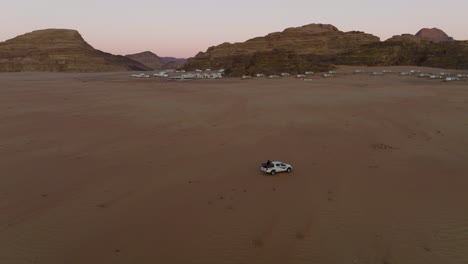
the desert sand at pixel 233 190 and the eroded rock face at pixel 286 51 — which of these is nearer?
the desert sand at pixel 233 190

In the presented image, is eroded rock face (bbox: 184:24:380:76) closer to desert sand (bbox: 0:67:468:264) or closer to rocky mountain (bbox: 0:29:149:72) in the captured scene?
rocky mountain (bbox: 0:29:149:72)

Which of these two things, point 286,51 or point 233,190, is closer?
point 233,190

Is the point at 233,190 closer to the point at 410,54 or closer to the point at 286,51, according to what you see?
the point at 286,51

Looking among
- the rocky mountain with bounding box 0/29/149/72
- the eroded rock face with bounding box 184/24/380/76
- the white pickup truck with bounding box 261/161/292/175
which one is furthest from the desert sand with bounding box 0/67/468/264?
the rocky mountain with bounding box 0/29/149/72

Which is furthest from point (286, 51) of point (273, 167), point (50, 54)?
point (50, 54)

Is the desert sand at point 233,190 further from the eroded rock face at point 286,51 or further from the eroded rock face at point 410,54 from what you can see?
the eroded rock face at point 410,54

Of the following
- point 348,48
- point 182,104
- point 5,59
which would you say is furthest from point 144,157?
point 5,59

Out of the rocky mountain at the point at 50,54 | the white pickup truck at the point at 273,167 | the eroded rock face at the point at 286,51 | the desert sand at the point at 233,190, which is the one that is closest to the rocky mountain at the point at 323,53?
the eroded rock face at the point at 286,51

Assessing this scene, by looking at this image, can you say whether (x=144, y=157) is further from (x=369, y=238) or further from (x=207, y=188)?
(x=369, y=238)
